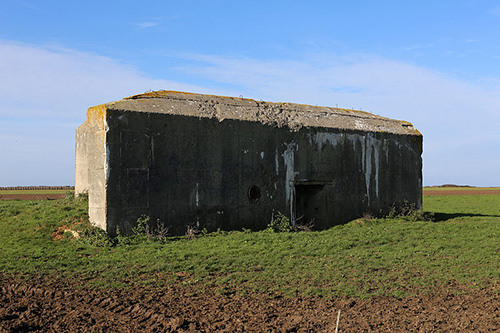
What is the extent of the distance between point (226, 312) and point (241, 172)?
688 cm

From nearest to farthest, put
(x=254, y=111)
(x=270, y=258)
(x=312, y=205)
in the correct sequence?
(x=270, y=258), (x=254, y=111), (x=312, y=205)

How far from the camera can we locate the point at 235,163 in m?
13.3

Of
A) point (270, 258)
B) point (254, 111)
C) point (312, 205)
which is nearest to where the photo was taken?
point (270, 258)

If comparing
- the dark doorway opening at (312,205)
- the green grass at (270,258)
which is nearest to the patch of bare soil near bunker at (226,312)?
the green grass at (270,258)

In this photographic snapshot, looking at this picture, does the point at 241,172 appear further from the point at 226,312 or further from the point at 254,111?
the point at 226,312

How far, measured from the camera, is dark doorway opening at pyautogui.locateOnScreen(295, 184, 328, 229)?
1502 cm

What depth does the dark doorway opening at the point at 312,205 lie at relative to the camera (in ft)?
49.3

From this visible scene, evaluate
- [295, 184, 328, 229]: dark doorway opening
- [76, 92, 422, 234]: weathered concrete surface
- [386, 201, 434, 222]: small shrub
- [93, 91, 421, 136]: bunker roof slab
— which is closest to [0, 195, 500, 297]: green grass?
[76, 92, 422, 234]: weathered concrete surface

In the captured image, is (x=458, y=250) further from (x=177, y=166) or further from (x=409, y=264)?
(x=177, y=166)

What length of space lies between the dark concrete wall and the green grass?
83 cm

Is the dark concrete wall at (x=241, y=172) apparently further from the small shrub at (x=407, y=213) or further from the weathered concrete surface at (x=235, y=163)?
the small shrub at (x=407, y=213)

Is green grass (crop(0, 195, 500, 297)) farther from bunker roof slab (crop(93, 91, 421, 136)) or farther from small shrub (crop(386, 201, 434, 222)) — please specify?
bunker roof slab (crop(93, 91, 421, 136))

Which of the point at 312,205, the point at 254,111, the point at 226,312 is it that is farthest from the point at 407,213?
the point at 226,312

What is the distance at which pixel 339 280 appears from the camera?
28.1ft
